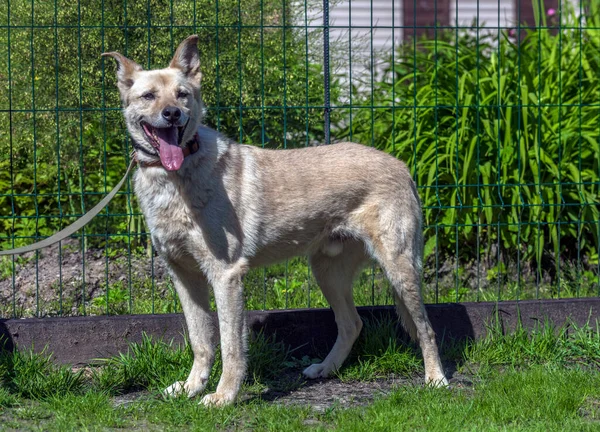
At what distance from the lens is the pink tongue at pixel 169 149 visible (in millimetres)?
4555

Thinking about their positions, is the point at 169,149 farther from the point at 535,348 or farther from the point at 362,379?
the point at 535,348

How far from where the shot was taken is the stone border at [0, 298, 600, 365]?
18.1 ft

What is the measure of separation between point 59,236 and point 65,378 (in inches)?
33.5

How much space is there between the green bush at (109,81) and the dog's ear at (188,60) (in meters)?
1.43

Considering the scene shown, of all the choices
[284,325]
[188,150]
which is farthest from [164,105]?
[284,325]

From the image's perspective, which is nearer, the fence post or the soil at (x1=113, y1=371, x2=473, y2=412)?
the soil at (x1=113, y1=371, x2=473, y2=412)

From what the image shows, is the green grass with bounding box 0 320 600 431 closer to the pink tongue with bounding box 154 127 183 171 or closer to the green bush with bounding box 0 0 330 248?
the pink tongue with bounding box 154 127 183 171

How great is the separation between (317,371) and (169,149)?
177 centimetres

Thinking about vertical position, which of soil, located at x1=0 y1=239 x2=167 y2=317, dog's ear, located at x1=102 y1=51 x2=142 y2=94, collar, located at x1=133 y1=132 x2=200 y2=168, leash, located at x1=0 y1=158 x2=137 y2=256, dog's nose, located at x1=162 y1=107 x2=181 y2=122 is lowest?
soil, located at x1=0 y1=239 x2=167 y2=317

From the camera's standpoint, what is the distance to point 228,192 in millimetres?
4902

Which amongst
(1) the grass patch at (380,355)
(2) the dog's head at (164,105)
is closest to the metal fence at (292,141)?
(1) the grass patch at (380,355)

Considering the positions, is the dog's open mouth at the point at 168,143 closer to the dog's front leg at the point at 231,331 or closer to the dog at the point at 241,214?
the dog at the point at 241,214

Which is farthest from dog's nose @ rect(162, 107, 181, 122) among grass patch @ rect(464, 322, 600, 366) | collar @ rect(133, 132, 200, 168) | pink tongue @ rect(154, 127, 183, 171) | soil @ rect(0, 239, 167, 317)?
grass patch @ rect(464, 322, 600, 366)

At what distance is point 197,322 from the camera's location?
510 cm
